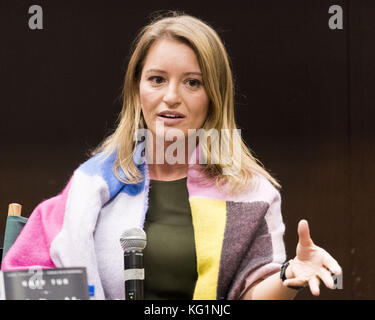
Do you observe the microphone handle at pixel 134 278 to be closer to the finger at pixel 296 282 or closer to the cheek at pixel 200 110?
the finger at pixel 296 282

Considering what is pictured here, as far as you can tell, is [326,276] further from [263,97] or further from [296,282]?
[263,97]

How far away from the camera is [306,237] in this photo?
1507mm

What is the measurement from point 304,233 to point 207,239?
1.46 feet

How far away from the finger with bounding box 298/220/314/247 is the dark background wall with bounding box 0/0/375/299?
979mm

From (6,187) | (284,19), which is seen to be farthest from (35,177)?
(284,19)

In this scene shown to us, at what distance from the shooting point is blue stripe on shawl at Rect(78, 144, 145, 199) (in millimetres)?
1956

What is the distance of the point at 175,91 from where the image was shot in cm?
198

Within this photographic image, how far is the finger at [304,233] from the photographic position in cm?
148

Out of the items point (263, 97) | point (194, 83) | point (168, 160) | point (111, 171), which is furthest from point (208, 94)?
point (263, 97)

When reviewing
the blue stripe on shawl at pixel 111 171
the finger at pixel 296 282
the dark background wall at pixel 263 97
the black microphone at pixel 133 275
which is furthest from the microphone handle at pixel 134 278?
the dark background wall at pixel 263 97
